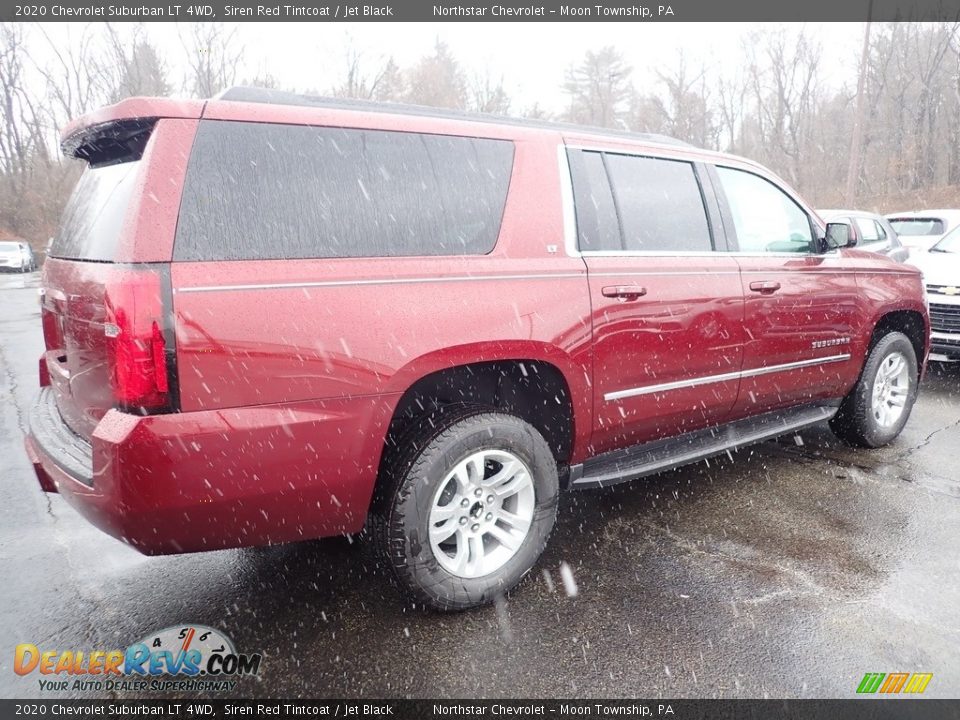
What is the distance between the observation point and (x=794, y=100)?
36.4 metres

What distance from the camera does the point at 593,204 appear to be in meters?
3.05

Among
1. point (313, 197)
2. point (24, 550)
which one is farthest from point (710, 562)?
point (24, 550)

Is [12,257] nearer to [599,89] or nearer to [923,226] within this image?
[923,226]

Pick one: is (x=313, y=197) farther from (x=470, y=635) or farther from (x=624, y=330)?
(x=470, y=635)

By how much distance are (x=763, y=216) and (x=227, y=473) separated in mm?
3369

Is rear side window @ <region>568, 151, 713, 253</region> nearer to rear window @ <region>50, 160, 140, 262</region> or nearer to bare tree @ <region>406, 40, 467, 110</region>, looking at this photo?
rear window @ <region>50, 160, 140, 262</region>

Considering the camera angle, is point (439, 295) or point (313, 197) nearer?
point (313, 197)

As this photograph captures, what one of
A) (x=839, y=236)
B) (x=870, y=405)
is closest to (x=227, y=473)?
(x=839, y=236)

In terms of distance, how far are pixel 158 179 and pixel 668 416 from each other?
8.14 ft

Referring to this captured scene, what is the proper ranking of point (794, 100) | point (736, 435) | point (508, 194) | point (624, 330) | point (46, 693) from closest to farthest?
point (46, 693), point (508, 194), point (624, 330), point (736, 435), point (794, 100)

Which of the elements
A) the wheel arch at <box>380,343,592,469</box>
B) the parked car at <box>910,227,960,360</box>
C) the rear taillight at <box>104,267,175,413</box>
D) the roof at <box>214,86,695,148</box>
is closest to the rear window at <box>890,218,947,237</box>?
the parked car at <box>910,227,960,360</box>

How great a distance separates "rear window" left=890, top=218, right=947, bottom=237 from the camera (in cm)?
1115

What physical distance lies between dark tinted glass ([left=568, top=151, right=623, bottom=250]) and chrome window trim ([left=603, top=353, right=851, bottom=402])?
2.22 ft

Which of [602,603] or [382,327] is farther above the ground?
[382,327]
